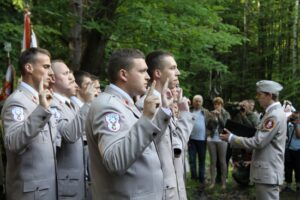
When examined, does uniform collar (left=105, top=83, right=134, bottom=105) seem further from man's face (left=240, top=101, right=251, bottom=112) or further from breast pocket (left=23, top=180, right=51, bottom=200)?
man's face (left=240, top=101, right=251, bottom=112)

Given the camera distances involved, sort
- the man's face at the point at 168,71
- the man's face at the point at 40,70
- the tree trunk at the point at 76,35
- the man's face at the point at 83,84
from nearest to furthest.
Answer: the man's face at the point at 40,70, the man's face at the point at 168,71, the man's face at the point at 83,84, the tree trunk at the point at 76,35

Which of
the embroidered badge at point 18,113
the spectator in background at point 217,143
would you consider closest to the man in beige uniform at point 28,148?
the embroidered badge at point 18,113

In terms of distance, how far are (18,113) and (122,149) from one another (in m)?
1.39

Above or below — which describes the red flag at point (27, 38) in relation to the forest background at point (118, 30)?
below

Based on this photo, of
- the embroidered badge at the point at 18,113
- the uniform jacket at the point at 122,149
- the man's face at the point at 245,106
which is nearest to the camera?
the uniform jacket at the point at 122,149

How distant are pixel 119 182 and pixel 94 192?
0.94 feet

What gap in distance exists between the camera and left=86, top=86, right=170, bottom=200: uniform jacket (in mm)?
2945

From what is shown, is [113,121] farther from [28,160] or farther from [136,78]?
[28,160]

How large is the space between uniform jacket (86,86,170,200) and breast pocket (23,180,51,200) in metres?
0.82

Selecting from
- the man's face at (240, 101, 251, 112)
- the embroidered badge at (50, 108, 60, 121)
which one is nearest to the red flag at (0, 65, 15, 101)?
the embroidered badge at (50, 108, 60, 121)

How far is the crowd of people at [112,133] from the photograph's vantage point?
123 inches

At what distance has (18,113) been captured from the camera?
3.97 m

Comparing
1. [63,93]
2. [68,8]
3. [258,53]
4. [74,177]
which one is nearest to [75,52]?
[68,8]

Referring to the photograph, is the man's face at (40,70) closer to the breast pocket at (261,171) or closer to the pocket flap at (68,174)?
Answer: the pocket flap at (68,174)
